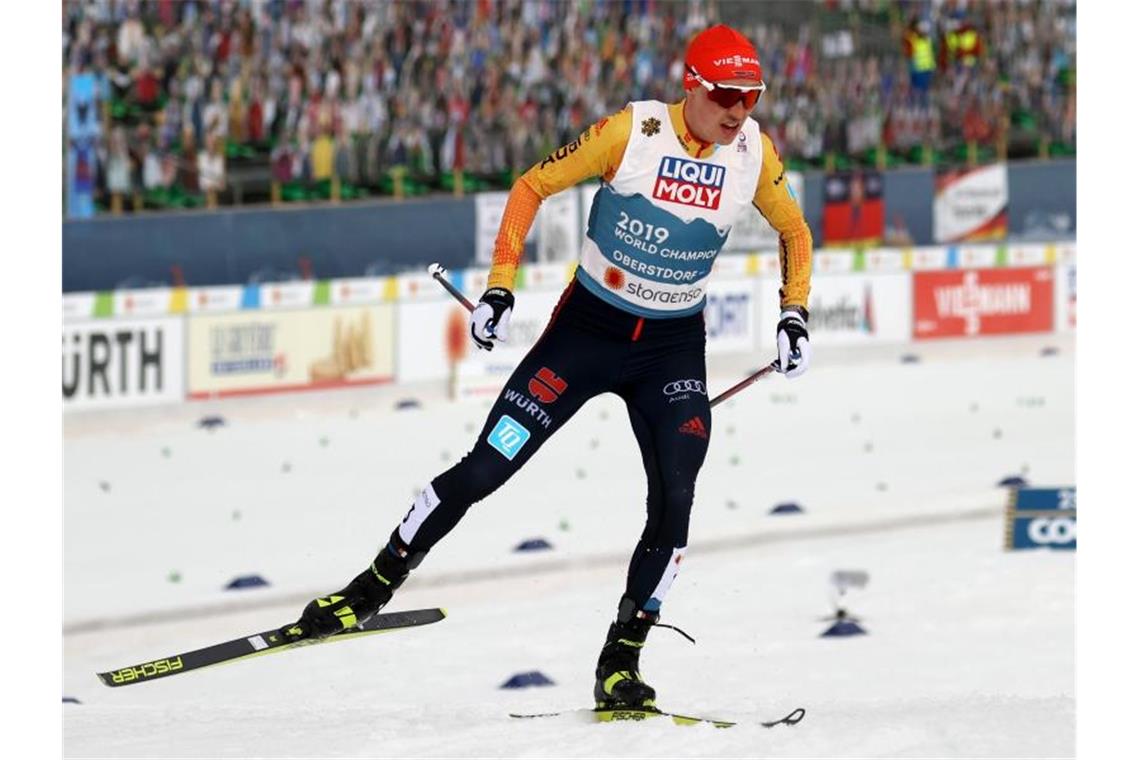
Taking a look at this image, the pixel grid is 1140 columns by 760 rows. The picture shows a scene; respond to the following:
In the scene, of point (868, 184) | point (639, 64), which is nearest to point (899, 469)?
point (868, 184)

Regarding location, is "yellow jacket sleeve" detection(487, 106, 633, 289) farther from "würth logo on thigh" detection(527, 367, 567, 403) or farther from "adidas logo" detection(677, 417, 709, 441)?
"adidas logo" detection(677, 417, 709, 441)

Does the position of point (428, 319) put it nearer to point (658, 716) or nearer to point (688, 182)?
point (658, 716)

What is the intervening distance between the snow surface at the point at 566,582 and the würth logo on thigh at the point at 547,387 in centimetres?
139

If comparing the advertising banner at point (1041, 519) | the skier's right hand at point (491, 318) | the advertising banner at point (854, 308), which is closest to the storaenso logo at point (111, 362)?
the advertising banner at point (854, 308)

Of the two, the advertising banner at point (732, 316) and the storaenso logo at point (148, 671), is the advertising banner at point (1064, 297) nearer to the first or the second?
the advertising banner at point (732, 316)

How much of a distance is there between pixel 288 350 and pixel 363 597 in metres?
11.9

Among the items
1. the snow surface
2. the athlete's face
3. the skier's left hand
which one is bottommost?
the snow surface

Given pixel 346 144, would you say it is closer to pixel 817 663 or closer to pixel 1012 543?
pixel 1012 543

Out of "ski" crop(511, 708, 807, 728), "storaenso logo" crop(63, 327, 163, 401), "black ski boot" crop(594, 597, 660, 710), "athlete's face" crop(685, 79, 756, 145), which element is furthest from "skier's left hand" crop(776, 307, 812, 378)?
"storaenso logo" crop(63, 327, 163, 401)

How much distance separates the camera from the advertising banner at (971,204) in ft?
85.7

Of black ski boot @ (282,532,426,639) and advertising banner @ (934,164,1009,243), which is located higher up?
advertising banner @ (934,164,1009,243)

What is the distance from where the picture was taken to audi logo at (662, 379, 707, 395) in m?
8.26

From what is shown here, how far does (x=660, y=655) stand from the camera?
12211mm

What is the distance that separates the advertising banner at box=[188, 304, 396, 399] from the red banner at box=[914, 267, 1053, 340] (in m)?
7.59
